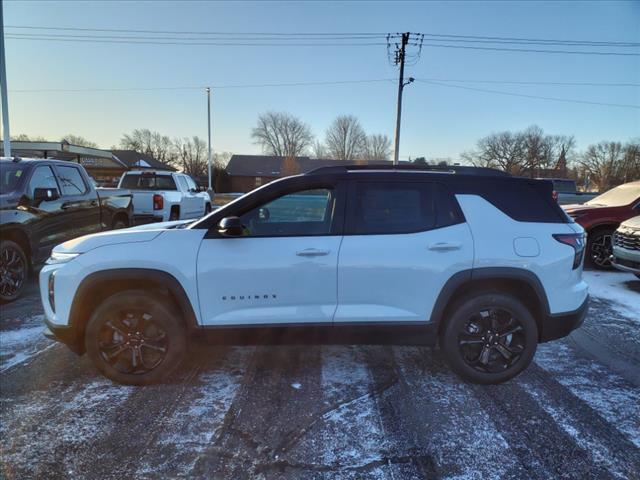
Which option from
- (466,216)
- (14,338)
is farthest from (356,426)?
(14,338)

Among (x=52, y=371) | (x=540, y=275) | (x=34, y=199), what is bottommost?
(x=52, y=371)

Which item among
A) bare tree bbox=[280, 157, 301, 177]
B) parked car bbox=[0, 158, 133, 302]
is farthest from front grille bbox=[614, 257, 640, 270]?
bare tree bbox=[280, 157, 301, 177]

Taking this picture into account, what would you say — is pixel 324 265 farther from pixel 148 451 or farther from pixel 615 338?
pixel 615 338

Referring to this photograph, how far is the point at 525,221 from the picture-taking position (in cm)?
335

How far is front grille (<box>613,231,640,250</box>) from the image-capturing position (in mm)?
6445

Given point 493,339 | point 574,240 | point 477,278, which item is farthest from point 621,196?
point 477,278

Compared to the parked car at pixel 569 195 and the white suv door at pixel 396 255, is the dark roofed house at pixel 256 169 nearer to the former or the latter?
the parked car at pixel 569 195

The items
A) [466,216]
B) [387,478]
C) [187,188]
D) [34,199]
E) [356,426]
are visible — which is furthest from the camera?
[187,188]

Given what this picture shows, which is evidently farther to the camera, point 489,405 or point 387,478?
point 489,405

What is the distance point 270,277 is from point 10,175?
525 cm

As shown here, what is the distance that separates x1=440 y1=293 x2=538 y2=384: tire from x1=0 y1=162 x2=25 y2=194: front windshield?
629 centimetres

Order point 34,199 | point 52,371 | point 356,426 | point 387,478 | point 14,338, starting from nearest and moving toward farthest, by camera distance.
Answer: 1. point 387,478
2. point 356,426
3. point 52,371
4. point 14,338
5. point 34,199

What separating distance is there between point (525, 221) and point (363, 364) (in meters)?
1.94

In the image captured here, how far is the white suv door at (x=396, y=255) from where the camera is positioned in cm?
319
